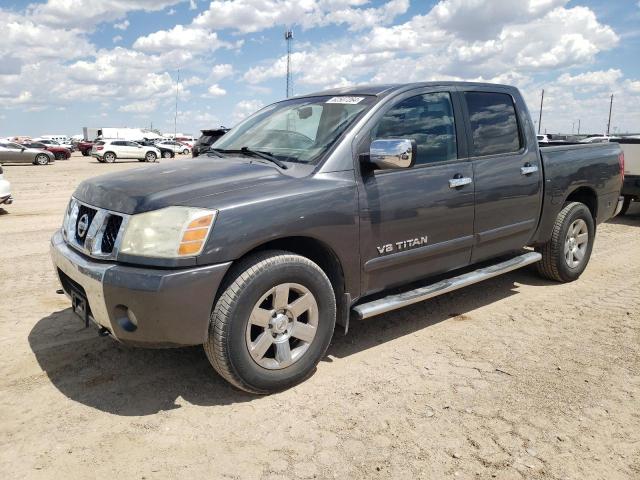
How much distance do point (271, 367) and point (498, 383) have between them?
1.41 metres

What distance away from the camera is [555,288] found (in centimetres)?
524

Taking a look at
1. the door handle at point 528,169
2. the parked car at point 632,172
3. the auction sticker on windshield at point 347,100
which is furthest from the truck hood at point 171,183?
the parked car at point 632,172

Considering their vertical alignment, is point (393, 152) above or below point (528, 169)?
above

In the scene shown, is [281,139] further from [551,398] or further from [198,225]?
[551,398]

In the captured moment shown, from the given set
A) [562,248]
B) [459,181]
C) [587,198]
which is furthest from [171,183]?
[587,198]

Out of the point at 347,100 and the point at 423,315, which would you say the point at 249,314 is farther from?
the point at 423,315

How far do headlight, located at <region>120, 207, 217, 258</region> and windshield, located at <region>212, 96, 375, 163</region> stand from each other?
3.19 feet

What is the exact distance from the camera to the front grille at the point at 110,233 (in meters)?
2.88

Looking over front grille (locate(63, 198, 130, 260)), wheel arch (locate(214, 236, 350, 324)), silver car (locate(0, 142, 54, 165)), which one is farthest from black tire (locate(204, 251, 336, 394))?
silver car (locate(0, 142, 54, 165))

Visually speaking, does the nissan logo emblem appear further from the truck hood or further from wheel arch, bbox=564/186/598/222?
wheel arch, bbox=564/186/598/222

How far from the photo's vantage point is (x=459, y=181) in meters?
3.94

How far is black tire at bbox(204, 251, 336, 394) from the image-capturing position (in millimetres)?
2834

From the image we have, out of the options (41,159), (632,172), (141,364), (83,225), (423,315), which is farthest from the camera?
(41,159)

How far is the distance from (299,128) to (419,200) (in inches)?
40.1
